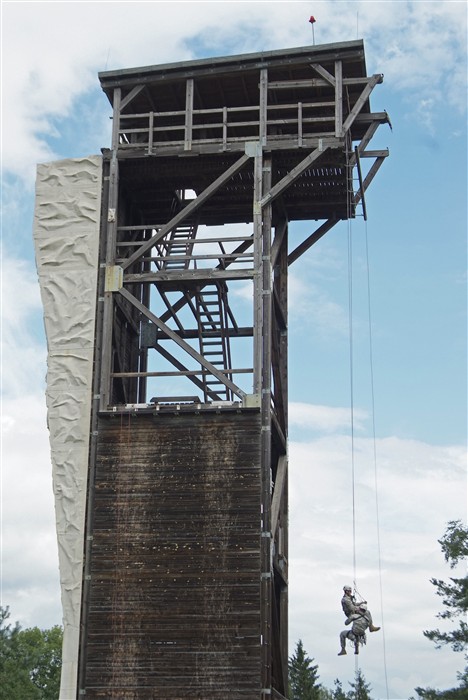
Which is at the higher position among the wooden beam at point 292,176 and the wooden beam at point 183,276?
the wooden beam at point 292,176

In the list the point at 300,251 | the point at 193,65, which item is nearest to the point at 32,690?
the point at 300,251

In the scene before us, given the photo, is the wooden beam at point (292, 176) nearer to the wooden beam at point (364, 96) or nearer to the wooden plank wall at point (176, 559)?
the wooden beam at point (364, 96)

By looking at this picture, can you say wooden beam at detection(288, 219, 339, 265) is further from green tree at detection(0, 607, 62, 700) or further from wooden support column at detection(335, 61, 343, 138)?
green tree at detection(0, 607, 62, 700)

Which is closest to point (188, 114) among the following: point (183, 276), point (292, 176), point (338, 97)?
point (292, 176)

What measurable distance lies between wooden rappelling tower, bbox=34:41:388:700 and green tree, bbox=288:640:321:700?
32511mm

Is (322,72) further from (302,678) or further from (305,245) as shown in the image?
(302,678)

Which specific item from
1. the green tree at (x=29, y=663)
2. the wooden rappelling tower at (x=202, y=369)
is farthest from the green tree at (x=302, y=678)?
the wooden rappelling tower at (x=202, y=369)

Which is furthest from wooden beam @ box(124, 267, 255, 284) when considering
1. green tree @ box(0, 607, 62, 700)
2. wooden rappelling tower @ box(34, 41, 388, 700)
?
green tree @ box(0, 607, 62, 700)

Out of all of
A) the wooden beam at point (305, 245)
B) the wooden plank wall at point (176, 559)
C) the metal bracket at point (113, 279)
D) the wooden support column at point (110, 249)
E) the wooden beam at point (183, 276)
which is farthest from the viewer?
the wooden beam at point (305, 245)

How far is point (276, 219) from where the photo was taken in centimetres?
3653

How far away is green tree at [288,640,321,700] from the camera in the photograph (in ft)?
213

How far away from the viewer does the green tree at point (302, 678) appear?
213 ft

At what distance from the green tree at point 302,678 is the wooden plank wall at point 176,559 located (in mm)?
37577

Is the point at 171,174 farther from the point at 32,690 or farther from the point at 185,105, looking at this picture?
the point at 32,690
